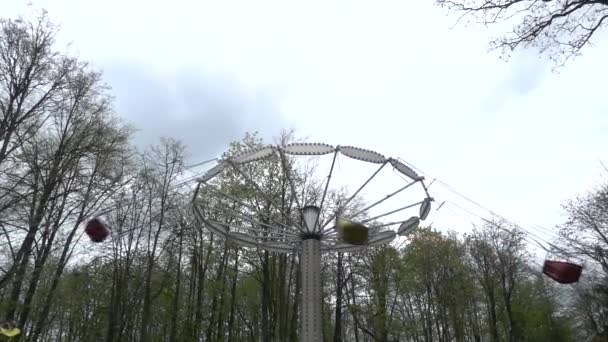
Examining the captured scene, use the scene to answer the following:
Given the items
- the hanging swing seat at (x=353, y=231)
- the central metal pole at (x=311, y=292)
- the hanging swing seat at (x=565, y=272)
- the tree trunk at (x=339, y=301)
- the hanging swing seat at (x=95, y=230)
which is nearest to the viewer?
the hanging swing seat at (x=95, y=230)

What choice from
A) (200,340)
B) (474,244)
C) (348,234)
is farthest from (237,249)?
(474,244)

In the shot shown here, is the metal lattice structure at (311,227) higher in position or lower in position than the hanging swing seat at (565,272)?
higher

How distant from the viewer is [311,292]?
1566 cm

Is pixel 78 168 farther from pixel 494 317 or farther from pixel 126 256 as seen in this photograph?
pixel 494 317

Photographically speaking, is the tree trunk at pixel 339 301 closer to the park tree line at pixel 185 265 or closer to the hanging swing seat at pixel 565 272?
the park tree line at pixel 185 265

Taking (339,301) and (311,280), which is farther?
(339,301)

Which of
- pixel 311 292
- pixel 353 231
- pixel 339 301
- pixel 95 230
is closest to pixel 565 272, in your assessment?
pixel 353 231

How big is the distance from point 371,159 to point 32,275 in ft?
49.7

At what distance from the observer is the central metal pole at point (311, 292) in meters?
15.3

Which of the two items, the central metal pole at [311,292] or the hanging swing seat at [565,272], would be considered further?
A: the central metal pole at [311,292]

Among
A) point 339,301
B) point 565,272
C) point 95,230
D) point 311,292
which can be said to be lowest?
point 311,292

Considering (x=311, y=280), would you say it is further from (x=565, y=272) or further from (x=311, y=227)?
(x=565, y=272)

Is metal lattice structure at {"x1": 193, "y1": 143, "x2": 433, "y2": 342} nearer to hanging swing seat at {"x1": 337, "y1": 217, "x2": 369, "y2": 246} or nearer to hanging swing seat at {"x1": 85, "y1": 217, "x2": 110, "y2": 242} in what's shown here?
hanging swing seat at {"x1": 337, "y1": 217, "x2": 369, "y2": 246}

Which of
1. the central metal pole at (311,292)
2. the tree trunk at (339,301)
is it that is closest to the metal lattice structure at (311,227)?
the central metal pole at (311,292)
